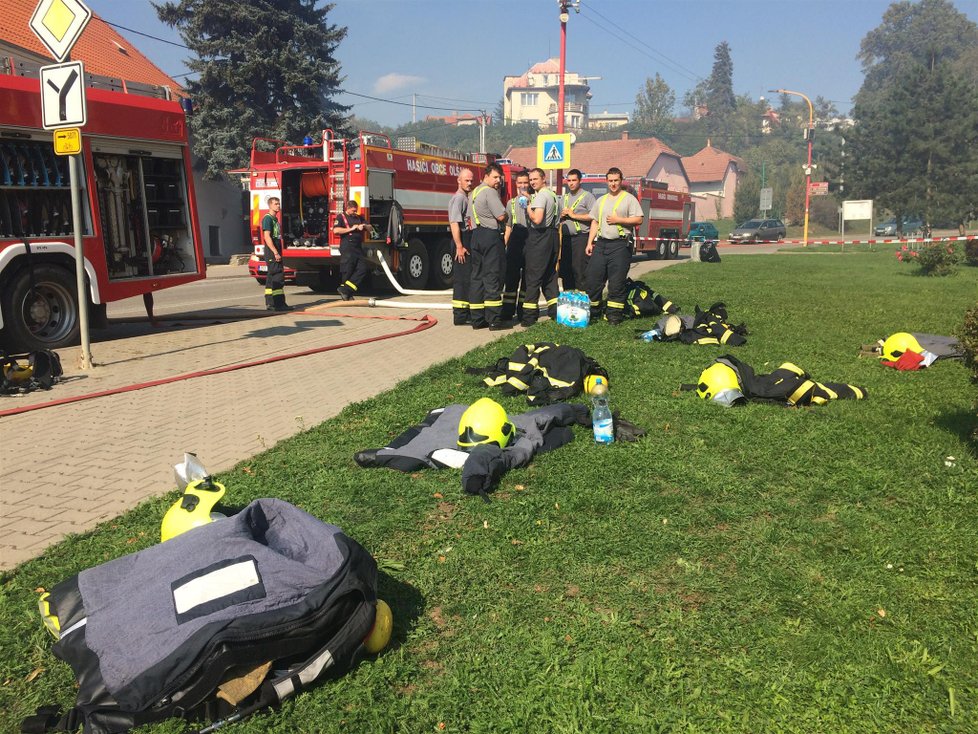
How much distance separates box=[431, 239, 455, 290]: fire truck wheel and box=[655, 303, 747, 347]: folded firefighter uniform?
8.23 m

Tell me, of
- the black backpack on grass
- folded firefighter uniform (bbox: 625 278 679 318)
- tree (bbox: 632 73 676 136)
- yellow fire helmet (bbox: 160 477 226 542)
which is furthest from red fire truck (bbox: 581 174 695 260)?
tree (bbox: 632 73 676 136)

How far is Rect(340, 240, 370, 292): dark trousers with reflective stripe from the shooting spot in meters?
13.9

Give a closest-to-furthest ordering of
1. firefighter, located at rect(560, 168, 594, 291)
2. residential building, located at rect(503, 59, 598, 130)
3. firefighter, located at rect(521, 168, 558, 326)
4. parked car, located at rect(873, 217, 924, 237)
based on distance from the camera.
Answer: firefighter, located at rect(521, 168, 558, 326), firefighter, located at rect(560, 168, 594, 291), parked car, located at rect(873, 217, 924, 237), residential building, located at rect(503, 59, 598, 130)

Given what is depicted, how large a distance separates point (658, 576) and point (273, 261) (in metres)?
10.9

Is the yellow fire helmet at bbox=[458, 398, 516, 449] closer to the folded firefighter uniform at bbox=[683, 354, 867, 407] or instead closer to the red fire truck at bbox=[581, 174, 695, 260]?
the folded firefighter uniform at bbox=[683, 354, 867, 407]

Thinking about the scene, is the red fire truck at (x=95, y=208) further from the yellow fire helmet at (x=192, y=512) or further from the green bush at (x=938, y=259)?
the green bush at (x=938, y=259)

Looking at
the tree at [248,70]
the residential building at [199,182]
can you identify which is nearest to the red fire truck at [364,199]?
the residential building at [199,182]

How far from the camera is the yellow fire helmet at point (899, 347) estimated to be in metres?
7.78

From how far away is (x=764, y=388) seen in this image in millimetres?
6156

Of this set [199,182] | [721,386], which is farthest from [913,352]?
[199,182]

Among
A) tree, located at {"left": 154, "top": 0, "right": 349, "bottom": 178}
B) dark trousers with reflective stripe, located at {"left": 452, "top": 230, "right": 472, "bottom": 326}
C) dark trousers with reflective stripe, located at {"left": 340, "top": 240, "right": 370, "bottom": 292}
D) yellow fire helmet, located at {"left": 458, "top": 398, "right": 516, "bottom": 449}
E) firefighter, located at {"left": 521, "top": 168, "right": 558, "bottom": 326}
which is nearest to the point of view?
yellow fire helmet, located at {"left": 458, "top": 398, "right": 516, "bottom": 449}

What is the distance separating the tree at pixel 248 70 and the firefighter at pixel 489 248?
25.7 metres

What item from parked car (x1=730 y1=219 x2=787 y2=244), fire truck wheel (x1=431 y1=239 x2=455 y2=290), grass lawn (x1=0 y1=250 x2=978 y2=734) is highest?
parked car (x1=730 y1=219 x2=787 y2=244)

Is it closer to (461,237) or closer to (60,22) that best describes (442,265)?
(461,237)
